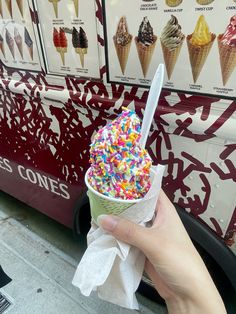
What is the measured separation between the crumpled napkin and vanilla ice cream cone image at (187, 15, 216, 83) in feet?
1.26

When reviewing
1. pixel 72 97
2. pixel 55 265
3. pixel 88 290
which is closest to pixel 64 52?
pixel 72 97

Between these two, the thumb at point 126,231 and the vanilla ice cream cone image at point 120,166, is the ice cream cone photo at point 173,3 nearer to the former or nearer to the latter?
the vanilla ice cream cone image at point 120,166

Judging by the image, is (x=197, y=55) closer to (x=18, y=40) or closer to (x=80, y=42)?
(x=80, y=42)

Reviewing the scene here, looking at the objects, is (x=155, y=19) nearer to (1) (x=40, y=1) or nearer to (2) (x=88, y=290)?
(1) (x=40, y=1)

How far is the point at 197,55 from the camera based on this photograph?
2.99 feet

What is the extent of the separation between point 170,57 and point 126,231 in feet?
2.09

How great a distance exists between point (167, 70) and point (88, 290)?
0.81 meters

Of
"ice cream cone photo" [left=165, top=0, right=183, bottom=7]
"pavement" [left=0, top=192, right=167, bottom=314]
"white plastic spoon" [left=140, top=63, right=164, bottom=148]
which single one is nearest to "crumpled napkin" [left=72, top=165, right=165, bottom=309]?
"white plastic spoon" [left=140, top=63, right=164, bottom=148]

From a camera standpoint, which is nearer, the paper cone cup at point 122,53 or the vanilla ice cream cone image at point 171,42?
the vanilla ice cream cone image at point 171,42

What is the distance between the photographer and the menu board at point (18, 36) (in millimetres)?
1314

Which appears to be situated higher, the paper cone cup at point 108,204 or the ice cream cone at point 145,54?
the ice cream cone at point 145,54

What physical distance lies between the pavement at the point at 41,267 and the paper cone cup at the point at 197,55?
146 cm

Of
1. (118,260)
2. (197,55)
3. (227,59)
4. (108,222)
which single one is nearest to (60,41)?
(197,55)

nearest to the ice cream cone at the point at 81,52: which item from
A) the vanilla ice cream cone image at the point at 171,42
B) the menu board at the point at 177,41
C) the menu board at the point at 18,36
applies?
the menu board at the point at 177,41
